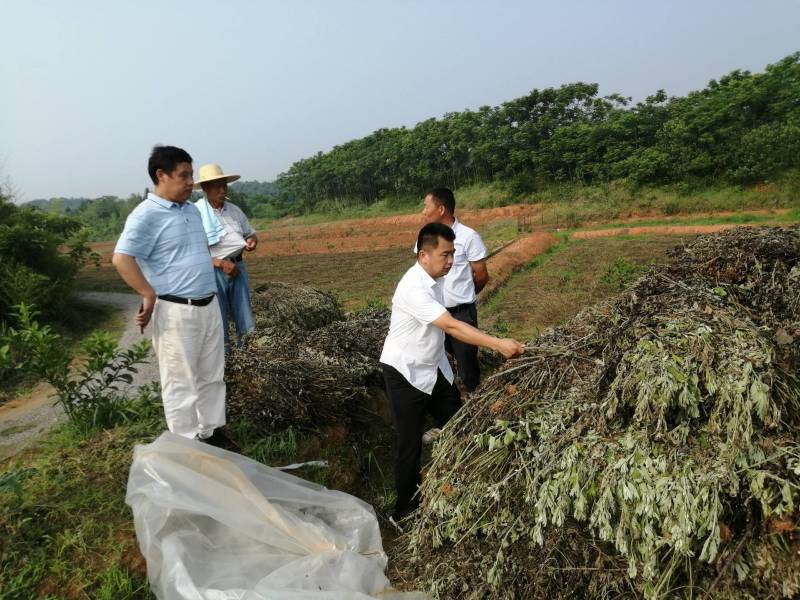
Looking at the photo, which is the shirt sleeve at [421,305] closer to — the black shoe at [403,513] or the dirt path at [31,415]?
the black shoe at [403,513]

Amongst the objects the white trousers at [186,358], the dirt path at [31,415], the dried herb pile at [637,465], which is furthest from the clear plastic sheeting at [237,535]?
the dirt path at [31,415]

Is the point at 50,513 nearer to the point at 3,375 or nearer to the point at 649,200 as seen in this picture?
the point at 3,375

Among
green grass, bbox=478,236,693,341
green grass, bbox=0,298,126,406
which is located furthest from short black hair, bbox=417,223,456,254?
green grass, bbox=0,298,126,406

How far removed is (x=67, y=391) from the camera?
12.2ft

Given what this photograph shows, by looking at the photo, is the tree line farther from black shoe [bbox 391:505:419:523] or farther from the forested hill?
black shoe [bbox 391:505:419:523]

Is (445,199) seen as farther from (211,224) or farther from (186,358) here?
(186,358)

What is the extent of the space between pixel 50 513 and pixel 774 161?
2424cm

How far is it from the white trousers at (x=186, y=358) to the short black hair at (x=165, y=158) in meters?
0.74

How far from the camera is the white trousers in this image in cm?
314

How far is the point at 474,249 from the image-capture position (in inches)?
164

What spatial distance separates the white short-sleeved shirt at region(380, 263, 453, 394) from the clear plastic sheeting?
2.47 ft

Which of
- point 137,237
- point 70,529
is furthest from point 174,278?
point 70,529

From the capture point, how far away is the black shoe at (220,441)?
3429mm

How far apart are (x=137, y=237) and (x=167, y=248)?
6.5 inches
